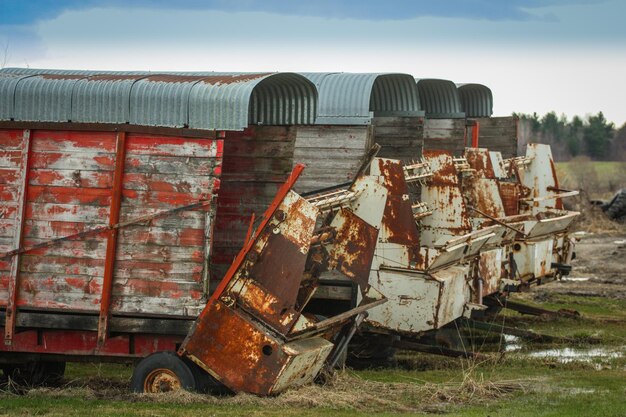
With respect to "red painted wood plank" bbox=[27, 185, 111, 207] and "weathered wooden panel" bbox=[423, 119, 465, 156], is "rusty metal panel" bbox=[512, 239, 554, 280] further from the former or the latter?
"red painted wood plank" bbox=[27, 185, 111, 207]

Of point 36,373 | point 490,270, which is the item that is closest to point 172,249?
point 36,373

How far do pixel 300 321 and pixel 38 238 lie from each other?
9.18ft

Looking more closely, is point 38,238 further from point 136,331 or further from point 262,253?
point 262,253

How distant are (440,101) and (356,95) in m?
5.84

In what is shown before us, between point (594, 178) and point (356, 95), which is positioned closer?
point (356, 95)

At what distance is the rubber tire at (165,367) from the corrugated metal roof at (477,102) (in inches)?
544

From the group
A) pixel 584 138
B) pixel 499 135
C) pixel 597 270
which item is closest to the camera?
pixel 499 135

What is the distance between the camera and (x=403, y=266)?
43.0 feet

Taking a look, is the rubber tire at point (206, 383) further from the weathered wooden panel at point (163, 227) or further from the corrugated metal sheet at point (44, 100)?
the corrugated metal sheet at point (44, 100)

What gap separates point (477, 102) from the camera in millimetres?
23000

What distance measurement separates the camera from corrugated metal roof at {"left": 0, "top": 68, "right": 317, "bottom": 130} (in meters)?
10.6

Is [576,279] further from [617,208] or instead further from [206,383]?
[206,383]

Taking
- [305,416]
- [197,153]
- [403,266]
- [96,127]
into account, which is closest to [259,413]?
[305,416]

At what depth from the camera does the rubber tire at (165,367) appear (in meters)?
9.99
